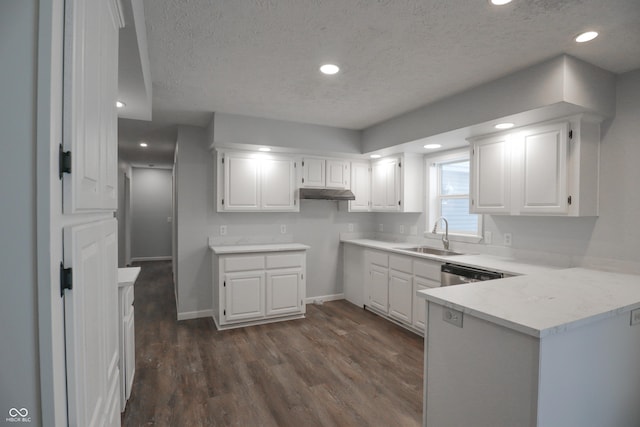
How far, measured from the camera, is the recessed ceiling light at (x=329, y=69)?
2459 mm

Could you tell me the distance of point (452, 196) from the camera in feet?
13.3

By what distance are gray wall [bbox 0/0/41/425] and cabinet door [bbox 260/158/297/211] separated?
3.56 m

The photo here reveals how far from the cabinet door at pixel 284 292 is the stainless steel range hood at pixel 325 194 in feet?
3.20

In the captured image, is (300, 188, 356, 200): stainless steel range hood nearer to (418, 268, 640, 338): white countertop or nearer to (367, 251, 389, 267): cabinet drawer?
(367, 251, 389, 267): cabinet drawer

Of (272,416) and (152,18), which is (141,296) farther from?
(152,18)

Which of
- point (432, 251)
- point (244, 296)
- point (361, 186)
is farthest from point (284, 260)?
point (432, 251)

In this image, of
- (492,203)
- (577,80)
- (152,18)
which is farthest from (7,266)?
(492,203)

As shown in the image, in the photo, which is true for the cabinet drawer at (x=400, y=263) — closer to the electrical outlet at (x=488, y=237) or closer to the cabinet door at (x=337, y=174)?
the electrical outlet at (x=488, y=237)

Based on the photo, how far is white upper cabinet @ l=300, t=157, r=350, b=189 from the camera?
14.5 feet

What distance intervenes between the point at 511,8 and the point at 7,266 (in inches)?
89.7

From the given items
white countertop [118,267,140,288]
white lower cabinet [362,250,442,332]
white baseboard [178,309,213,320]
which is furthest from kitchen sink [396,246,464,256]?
white countertop [118,267,140,288]

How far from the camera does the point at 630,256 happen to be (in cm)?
243

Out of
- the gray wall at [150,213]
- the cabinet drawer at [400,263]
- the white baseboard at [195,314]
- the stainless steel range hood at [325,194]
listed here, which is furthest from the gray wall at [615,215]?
the gray wall at [150,213]

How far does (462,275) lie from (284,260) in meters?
2.01
